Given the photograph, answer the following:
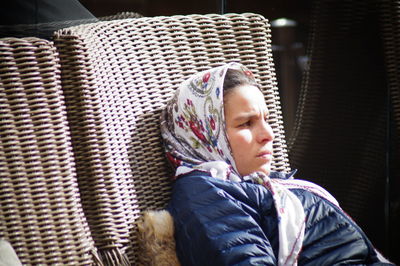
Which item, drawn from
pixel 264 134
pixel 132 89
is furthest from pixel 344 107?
pixel 132 89

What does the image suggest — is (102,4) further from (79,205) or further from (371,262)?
(371,262)

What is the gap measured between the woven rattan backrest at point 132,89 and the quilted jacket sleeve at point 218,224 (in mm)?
162

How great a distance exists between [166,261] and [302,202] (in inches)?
17.3

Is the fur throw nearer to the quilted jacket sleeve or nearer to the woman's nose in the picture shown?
→ the quilted jacket sleeve

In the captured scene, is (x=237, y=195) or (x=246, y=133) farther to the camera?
(x=246, y=133)

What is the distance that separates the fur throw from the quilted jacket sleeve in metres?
0.02

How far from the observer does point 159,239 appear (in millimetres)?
1575

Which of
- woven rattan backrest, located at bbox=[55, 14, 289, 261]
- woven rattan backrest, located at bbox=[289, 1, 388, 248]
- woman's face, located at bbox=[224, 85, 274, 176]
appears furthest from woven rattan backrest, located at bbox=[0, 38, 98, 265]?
woven rattan backrest, located at bbox=[289, 1, 388, 248]

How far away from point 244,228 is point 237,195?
0.11 metres

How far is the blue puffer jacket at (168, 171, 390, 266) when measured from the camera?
150cm

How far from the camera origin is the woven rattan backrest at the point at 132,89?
161 centimetres

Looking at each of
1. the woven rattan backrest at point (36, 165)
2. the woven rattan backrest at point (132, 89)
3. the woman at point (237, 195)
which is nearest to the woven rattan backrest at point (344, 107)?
the woven rattan backrest at point (132, 89)

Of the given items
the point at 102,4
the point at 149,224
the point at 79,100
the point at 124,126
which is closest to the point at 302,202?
the point at 149,224

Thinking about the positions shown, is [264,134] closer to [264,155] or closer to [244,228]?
[264,155]
